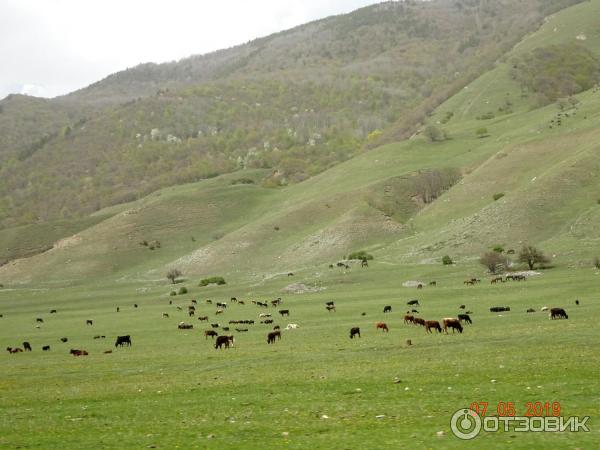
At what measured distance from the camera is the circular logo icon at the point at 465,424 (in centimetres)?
1606

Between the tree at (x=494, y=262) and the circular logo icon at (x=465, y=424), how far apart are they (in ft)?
190

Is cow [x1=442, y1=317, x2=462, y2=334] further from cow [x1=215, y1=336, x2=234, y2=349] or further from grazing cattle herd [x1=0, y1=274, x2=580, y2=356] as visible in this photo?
cow [x1=215, y1=336, x2=234, y2=349]

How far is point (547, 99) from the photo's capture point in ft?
636

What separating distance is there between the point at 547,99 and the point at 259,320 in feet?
534

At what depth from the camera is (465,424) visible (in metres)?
16.8

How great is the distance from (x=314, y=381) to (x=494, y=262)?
53123 millimetres

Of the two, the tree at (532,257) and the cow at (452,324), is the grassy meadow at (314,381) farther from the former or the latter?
the tree at (532,257)

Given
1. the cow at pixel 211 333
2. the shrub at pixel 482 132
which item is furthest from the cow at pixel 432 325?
the shrub at pixel 482 132

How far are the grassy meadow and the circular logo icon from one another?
293mm

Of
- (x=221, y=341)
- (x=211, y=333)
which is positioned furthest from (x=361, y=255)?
(x=221, y=341)

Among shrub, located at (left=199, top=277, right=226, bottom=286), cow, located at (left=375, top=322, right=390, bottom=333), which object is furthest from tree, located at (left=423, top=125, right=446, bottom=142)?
cow, located at (left=375, top=322, right=390, bottom=333)

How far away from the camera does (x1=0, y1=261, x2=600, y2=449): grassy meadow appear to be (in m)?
17.8

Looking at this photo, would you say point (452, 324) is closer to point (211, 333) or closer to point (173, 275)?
point (211, 333)

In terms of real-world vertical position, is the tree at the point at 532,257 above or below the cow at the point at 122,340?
above
